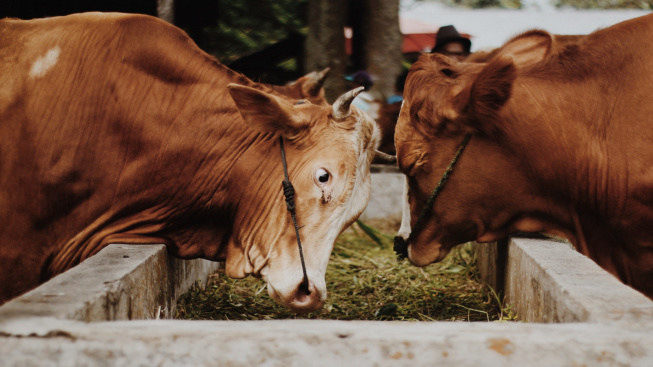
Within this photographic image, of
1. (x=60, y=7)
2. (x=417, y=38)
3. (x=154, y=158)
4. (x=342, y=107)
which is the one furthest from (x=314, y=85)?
(x=417, y=38)

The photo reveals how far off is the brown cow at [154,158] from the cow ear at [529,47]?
1029mm

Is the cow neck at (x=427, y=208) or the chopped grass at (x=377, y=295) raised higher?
the cow neck at (x=427, y=208)

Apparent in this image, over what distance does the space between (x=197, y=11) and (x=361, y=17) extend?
7.31 feet

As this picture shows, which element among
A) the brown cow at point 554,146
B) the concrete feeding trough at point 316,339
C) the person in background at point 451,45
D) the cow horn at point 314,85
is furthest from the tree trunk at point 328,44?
the concrete feeding trough at point 316,339

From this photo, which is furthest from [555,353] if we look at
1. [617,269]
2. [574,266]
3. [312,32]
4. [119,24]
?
[312,32]

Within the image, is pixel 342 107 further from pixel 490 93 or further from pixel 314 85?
pixel 314 85

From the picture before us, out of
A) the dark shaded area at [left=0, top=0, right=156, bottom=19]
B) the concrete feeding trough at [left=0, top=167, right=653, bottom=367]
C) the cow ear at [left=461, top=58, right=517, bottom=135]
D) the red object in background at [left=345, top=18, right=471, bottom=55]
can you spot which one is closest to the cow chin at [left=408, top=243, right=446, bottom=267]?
the cow ear at [left=461, top=58, right=517, bottom=135]

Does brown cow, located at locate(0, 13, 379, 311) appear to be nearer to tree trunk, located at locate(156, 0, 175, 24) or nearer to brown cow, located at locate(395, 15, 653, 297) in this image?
brown cow, located at locate(395, 15, 653, 297)

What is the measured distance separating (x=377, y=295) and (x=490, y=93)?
163cm

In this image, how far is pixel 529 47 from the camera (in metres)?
4.20

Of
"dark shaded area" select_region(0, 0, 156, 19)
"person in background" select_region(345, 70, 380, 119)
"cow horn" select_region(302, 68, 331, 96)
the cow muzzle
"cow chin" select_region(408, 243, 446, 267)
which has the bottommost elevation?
"cow chin" select_region(408, 243, 446, 267)

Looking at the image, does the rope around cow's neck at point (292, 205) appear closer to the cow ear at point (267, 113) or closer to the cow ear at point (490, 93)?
the cow ear at point (267, 113)

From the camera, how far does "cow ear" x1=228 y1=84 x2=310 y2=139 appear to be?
349cm

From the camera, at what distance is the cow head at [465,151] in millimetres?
Result: 3639
